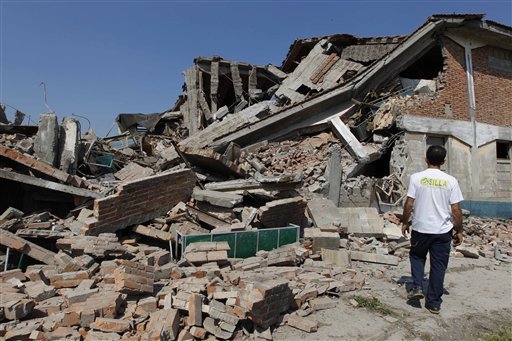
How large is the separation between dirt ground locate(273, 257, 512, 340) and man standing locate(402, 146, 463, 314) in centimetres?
26

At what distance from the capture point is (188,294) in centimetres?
364

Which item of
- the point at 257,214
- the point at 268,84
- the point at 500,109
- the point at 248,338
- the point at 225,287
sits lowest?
the point at 248,338

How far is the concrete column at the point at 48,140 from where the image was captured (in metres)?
7.02

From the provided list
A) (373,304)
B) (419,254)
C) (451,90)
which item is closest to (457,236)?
(419,254)

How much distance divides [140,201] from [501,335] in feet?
17.4

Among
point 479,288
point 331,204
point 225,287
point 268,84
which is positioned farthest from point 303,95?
point 225,287

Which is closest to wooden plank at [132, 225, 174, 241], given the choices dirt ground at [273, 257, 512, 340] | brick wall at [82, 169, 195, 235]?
brick wall at [82, 169, 195, 235]

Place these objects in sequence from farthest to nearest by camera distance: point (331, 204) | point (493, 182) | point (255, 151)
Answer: point (493, 182) → point (255, 151) → point (331, 204)

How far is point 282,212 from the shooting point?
652 centimetres

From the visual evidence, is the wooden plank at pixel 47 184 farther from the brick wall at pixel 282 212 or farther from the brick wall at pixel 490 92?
the brick wall at pixel 490 92

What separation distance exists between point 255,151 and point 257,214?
494 cm

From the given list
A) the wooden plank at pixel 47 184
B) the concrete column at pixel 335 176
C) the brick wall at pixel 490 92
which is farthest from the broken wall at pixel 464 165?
the wooden plank at pixel 47 184

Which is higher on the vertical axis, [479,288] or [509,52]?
[509,52]

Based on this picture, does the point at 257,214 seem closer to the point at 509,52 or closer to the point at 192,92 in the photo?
the point at 192,92
